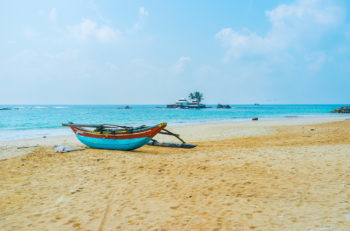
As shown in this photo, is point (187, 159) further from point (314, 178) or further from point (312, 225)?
point (312, 225)

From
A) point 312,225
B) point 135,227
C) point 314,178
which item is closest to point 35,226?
point 135,227

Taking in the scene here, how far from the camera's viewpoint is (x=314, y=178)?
6.25 metres

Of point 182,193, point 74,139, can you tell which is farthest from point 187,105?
point 182,193

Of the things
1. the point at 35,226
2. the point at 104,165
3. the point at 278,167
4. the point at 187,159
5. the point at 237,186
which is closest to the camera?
the point at 35,226

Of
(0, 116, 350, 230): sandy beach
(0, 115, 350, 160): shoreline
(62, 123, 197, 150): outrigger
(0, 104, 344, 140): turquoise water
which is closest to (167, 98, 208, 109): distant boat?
(0, 104, 344, 140): turquoise water

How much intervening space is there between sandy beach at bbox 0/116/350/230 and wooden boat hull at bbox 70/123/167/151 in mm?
2118

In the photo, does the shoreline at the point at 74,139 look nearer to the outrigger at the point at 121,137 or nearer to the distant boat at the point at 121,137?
the outrigger at the point at 121,137

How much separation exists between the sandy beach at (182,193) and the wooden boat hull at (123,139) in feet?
6.95

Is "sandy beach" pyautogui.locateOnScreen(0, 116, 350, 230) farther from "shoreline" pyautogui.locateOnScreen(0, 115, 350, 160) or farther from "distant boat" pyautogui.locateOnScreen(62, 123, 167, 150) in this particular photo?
"shoreline" pyautogui.locateOnScreen(0, 115, 350, 160)

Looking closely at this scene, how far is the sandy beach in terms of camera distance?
4195 mm

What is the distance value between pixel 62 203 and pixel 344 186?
6.58m

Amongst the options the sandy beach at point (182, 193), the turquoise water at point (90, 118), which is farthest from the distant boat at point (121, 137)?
the turquoise water at point (90, 118)

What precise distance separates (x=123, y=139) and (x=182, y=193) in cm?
662

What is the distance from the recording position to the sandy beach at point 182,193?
165 inches
